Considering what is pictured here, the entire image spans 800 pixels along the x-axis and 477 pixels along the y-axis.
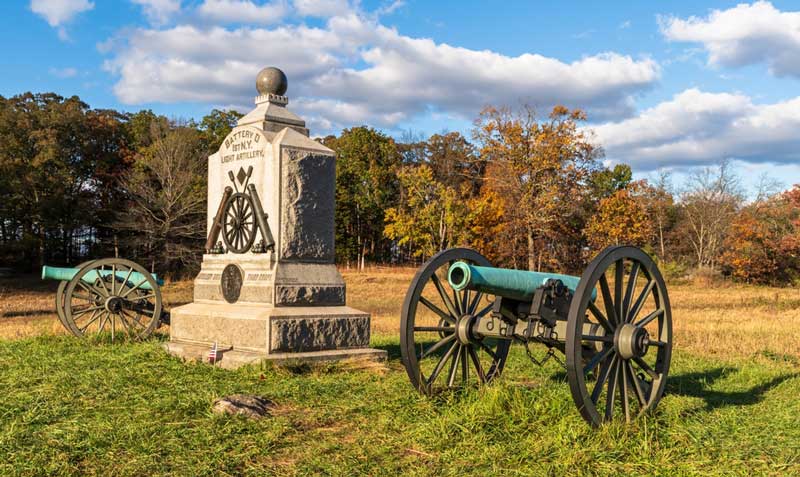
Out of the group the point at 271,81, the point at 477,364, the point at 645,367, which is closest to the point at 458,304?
the point at 477,364

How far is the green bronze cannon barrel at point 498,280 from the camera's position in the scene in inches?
230

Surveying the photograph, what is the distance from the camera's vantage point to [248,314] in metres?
8.56

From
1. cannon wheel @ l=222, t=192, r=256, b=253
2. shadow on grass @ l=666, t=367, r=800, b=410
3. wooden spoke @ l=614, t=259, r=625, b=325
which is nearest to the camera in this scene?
wooden spoke @ l=614, t=259, r=625, b=325

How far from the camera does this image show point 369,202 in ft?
153

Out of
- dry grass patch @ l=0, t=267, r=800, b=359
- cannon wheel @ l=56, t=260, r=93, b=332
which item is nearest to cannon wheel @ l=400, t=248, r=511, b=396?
dry grass patch @ l=0, t=267, r=800, b=359

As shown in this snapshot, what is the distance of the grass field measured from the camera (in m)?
4.66

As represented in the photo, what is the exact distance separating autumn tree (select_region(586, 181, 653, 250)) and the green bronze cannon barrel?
126 feet

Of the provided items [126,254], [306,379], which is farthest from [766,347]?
[126,254]

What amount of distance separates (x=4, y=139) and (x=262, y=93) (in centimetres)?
3207

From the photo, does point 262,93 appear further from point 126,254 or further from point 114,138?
point 114,138

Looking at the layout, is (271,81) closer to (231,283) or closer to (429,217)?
(231,283)

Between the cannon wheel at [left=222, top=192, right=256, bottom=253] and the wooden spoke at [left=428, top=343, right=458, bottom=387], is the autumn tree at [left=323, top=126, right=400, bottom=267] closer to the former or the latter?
the cannon wheel at [left=222, top=192, right=256, bottom=253]

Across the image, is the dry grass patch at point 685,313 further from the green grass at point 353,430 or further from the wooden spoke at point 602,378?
the wooden spoke at point 602,378

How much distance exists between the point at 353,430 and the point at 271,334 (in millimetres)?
2953
